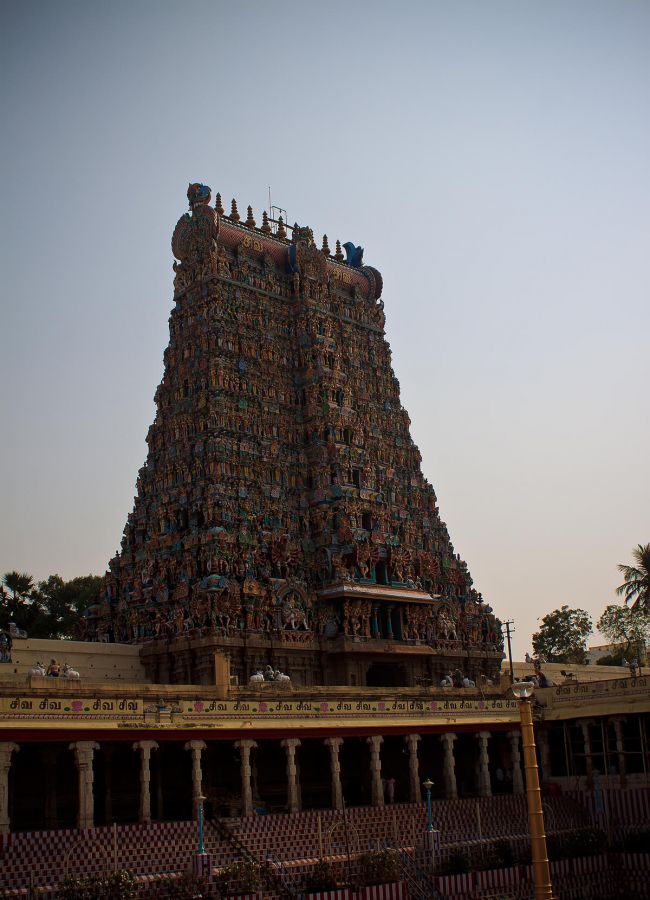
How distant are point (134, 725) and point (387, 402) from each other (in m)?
38.2

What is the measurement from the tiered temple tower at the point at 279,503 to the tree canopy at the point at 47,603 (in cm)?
1452

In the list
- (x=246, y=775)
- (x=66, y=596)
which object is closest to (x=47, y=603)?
(x=66, y=596)

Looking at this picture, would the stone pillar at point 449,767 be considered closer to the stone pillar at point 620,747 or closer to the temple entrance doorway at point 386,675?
the stone pillar at point 620,747

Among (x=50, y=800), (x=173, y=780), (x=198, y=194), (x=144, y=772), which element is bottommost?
(x=50, y=800)

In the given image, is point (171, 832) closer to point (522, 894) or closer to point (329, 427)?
point (522, 894)

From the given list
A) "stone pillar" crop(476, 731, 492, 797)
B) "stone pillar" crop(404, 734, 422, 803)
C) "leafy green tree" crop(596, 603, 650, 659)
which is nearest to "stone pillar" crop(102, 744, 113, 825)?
"stone pillar" crop(404, 734, 422, 803)

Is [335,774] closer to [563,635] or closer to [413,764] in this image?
[413,764]

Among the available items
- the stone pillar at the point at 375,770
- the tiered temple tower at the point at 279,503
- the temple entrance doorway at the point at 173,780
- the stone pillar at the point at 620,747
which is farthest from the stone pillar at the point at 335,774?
the stone pillar at the point at 620,747

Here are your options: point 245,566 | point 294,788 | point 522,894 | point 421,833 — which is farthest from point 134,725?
point 245,566

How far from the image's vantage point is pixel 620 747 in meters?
55.2

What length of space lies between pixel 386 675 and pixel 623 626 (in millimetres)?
48793

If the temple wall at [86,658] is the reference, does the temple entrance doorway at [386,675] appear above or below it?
below

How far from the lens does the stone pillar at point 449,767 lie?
177 ft

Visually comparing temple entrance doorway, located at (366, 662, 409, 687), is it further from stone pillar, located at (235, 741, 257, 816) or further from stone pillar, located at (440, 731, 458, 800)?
stone pillar, located at (235, 741, 257, 816)
